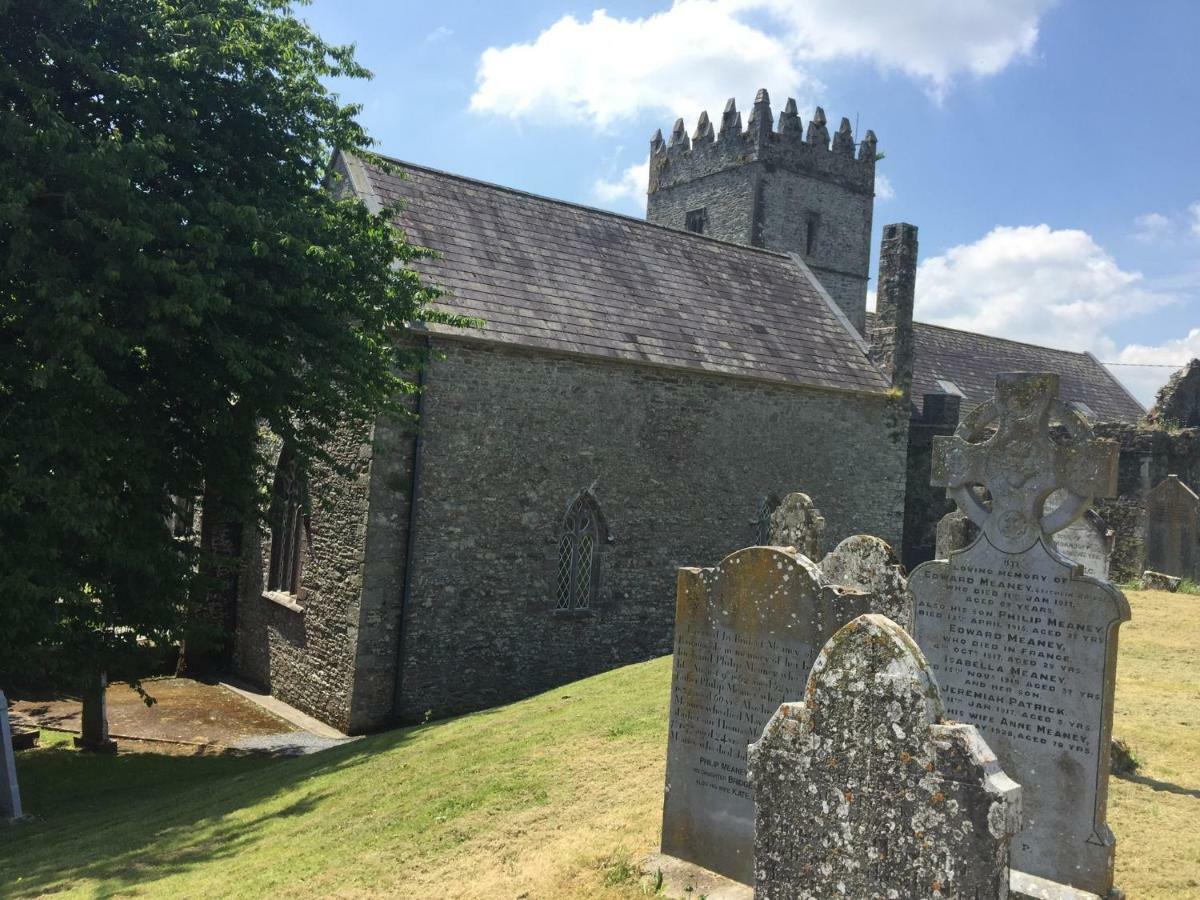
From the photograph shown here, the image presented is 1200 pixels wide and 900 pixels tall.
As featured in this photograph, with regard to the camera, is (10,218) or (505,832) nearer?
(505,832)

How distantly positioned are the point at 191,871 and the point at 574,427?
10.0m

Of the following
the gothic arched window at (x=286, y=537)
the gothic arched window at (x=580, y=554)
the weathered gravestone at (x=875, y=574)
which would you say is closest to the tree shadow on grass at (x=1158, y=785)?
the weathered gravestone at (x=875, y=574)

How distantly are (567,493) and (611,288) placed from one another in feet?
15.5

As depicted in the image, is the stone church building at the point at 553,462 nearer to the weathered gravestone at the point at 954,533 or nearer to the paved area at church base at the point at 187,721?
the paved area at church base at the point at 187,721

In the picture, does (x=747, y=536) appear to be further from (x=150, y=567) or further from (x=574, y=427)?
(x=150, y=567)

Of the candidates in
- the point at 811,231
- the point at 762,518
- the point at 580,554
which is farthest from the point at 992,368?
the point at 580,554

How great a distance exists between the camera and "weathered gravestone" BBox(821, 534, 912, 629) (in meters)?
6.92

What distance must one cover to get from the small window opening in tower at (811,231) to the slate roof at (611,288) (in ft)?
53.8

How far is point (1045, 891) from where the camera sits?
5754 millimetres

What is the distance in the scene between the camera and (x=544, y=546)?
53.4 feet

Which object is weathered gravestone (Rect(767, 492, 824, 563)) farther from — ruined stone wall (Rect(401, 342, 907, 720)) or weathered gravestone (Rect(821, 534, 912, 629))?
ruined stone wall (Rect(401, 342, 907, 720))

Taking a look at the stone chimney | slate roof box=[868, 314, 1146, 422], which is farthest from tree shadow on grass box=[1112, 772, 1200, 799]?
slate roof box=[868, 314, 1146, 422]

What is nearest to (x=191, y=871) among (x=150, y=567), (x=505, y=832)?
(x=505, y=832)

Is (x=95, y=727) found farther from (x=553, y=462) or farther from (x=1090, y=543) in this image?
(x=1090, y=543)
